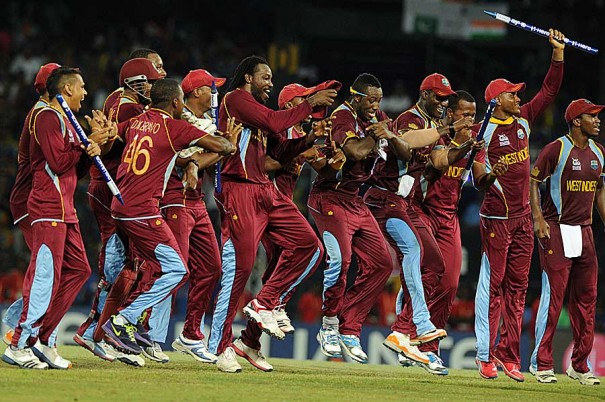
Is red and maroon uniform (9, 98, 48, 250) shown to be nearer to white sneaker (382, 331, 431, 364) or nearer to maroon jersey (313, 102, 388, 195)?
maroon jersey (313, 102, 388, 195)

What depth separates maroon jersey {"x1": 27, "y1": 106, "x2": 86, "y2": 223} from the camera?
10086 millimetres

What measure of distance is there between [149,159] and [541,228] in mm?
4395

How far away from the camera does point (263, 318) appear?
11.2 meters

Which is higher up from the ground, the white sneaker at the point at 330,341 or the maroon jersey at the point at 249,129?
the maroon jersey at the point at 249,129

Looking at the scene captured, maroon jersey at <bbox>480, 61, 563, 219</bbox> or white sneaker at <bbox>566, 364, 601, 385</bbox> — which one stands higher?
maroon jersey at <bbox>480, 61, 563, 219</bbox>

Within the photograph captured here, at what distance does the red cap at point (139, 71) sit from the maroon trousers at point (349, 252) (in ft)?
6.74

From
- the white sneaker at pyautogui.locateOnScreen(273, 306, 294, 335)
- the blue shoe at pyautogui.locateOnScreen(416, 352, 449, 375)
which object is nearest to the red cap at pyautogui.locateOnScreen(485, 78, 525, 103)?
the blue shoe at pyautogui.locateOnScreen(416, 352, 449, 375)

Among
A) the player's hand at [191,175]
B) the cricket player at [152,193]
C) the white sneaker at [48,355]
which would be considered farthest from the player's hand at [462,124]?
the white sneaker at [48,355]

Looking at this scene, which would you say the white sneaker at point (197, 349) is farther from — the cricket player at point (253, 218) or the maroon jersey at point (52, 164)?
the maroon jersey at point (52, 164)

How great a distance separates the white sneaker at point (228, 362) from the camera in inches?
436

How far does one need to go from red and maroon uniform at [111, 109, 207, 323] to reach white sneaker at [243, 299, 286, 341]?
894mm

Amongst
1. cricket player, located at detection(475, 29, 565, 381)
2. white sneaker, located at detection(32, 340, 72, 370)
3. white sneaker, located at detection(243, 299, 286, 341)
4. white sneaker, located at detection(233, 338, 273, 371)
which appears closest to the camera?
white sneaker, located at detection(32, 340, 72, 370)

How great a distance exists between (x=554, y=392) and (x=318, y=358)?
7.94m

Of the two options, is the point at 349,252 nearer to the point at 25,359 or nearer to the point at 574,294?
the point at 574,294
